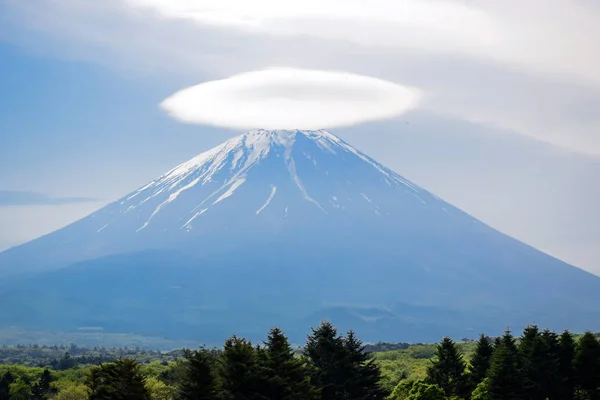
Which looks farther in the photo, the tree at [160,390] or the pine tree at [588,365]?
the tree at [160,390]

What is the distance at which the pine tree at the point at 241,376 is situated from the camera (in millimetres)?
31078

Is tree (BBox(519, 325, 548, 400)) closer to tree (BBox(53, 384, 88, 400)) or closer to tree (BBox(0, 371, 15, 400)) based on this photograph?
tree (BBox(53, 384, 88, 400))

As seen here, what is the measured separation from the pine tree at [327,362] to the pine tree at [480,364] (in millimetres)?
13889

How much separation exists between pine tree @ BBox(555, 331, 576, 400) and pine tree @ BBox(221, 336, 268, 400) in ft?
68.6

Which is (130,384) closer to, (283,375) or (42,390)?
(283,375)

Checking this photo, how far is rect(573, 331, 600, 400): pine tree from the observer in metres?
45.7

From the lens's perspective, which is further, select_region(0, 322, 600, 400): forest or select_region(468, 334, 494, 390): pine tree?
select_region(468, 334, 494, 390): pine tree

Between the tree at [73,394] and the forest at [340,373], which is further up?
the forest at [340,373]

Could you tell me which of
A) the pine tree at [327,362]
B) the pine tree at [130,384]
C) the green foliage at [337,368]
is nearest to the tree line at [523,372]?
the green foliage at [337,368]

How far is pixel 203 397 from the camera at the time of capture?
29.4 meters

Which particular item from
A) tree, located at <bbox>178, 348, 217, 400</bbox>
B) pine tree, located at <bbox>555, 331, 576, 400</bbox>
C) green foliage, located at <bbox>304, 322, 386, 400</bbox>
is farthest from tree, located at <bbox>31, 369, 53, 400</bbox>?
pine tree, located at <bbox>555, 331, 576, 400</bbox>

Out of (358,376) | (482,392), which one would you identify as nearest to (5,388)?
(358,376)

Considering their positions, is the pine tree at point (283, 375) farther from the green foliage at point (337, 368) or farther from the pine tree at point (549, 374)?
the pine tree at point (549, 374)

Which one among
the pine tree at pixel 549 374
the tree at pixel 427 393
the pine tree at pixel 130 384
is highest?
the pine tree at pixel 549 374
